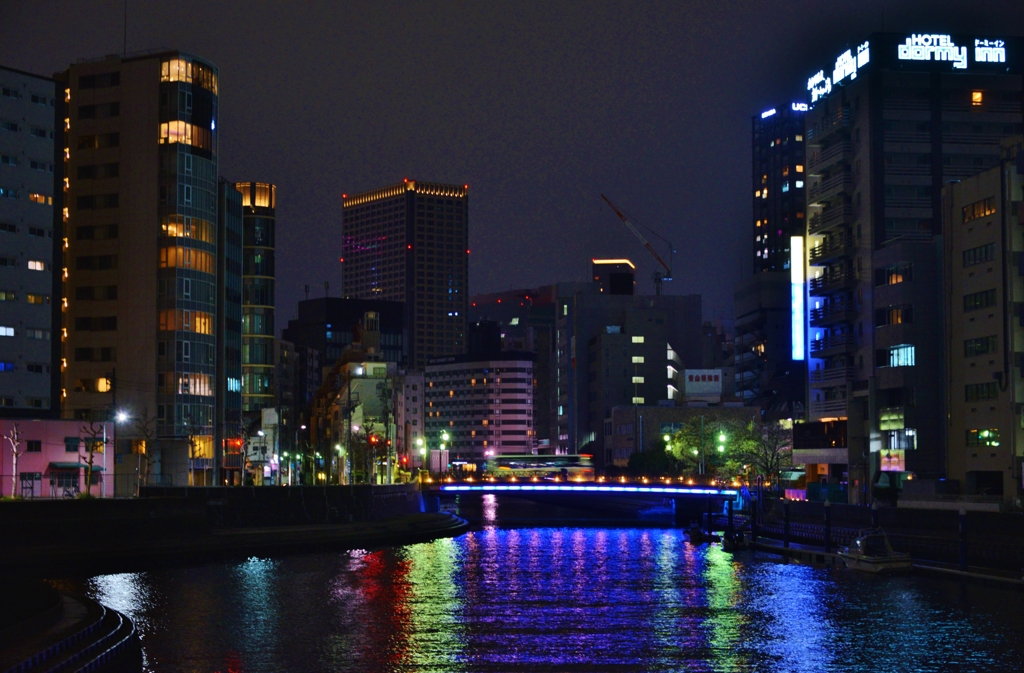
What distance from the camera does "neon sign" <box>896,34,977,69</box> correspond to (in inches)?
5723

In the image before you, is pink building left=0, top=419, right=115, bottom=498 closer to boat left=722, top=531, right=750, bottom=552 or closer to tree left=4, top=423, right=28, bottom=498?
tree left=4, top=423, right=28, bottom=498

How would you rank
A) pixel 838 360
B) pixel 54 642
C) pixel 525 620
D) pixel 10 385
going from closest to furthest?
pixel 54 642 < pixel 525 620 < pixel 10 385 < pixel 838 360

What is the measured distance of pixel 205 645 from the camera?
59.2 m

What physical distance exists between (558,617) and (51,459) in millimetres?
67229

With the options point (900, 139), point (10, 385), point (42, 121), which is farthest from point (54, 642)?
point (900, 139)

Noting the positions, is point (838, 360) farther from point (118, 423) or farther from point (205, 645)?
point (205, 645)

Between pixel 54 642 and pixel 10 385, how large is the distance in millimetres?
81057

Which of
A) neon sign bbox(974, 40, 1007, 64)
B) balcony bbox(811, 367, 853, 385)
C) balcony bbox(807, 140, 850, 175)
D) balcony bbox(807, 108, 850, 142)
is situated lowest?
balcony bbox(811, 367, 853, 385)

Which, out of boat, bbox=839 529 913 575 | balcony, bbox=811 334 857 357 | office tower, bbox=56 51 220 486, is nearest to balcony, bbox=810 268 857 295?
balcony, bbox=811 334 857 357

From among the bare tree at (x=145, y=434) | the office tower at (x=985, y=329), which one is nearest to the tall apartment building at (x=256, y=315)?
the bare tree at (x=145, y=434)

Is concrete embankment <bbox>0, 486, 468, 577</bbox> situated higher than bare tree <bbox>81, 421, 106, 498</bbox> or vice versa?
bare tree <bbox>81, 421, 106, 498</bbox>

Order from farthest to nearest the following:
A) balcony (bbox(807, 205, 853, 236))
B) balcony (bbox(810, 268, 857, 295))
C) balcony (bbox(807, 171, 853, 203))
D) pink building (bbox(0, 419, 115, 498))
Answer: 1. balcony (bbox(807, 171, 853, 203))
2. balcony (bbox(807, 205, 853, 236))
3. balcony (bbox(810, 268, 857, 295))
4. pink building (bbox(0, 419, 115, 498))

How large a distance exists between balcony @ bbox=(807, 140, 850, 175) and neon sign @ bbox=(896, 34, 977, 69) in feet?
38.0

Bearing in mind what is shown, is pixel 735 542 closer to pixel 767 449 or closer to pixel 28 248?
pixel 767 449
